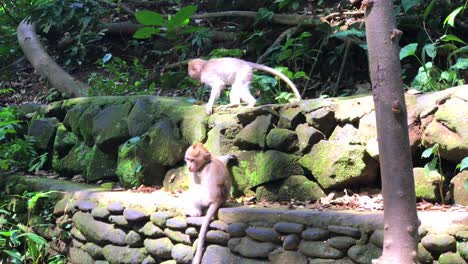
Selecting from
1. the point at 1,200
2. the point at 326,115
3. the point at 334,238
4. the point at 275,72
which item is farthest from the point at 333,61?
the point at 1,200

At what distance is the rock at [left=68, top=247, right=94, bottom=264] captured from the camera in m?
6.43

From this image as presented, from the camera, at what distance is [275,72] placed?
6309 mm

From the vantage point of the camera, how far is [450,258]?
13.0 feet

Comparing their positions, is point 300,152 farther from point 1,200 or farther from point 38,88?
point 38,88

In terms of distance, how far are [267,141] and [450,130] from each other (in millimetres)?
1804

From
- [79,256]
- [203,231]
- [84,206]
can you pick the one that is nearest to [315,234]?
[203,231]

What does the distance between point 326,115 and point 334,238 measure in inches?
59.6

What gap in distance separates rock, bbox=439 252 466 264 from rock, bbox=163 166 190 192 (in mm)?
3076

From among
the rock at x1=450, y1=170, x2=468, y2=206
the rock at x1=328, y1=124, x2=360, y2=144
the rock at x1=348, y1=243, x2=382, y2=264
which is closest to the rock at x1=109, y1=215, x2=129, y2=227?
the rock at x1=328, y1=124, x2=360, y2=144

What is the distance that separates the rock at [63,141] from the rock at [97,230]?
169 centimetres

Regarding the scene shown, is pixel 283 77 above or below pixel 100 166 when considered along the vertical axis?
above

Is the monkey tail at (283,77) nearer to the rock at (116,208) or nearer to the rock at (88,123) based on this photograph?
the rock at (116,208)

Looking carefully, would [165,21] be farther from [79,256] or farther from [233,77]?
[79,256]

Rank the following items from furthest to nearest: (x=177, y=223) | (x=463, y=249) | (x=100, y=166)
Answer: (x=100, y=166), (x=177, y=223), (x=463, y=249)
